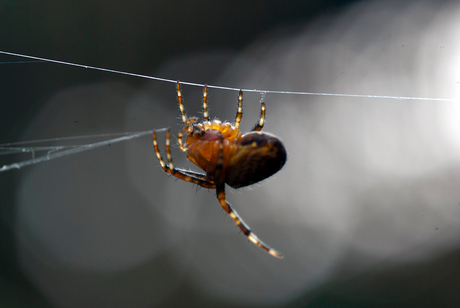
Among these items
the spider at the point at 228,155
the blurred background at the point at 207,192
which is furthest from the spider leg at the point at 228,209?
the blurred background at the point at 207,192

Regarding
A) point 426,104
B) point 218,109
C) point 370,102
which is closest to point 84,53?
point 218,109

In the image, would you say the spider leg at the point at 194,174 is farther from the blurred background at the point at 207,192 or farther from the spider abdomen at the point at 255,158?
the blurred background at the point at 207,192

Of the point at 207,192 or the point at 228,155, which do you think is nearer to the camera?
the point at 228,155

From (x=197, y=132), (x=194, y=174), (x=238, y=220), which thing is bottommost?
(x=238, y=220)

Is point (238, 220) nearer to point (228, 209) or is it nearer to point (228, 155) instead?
point (228, 209)

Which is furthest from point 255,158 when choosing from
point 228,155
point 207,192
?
point 207,192

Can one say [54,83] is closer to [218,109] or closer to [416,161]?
[218,109]

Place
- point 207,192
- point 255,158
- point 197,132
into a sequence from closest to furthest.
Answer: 1. point 255,158
2. point 197,132
3. point 207,192
